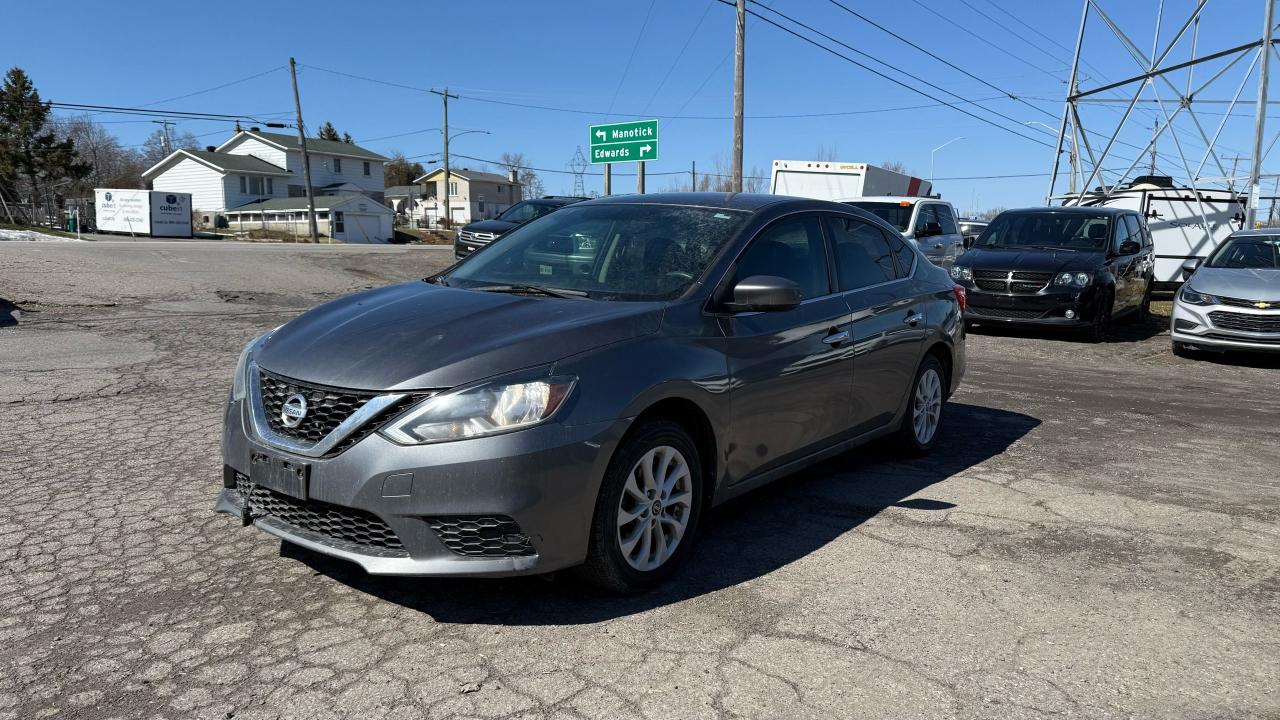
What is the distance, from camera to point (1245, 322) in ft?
35.5

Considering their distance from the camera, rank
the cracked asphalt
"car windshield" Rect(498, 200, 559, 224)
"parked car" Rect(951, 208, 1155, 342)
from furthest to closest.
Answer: "car windshield" Rect(498, 200, 559, 224)
"parked car" Rect(951, 208, 1155, 342)
the cracked asphalt

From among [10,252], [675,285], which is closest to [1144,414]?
[675,285]

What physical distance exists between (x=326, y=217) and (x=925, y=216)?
163 ft

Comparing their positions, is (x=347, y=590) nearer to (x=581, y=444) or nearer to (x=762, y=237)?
(x=581, y=444)

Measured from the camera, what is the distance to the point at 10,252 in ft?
61.1

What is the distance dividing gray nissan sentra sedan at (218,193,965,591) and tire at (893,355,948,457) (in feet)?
2.84

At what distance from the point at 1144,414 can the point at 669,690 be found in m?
6.47

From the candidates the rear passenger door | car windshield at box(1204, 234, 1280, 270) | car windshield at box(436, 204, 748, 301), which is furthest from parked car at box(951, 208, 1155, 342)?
car windshield at box(436, 204, 748, 301)

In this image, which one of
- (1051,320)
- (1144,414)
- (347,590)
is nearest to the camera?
(347,590)

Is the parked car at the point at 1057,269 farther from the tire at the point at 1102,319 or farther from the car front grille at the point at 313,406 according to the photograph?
the car front grille at the point at 313,406

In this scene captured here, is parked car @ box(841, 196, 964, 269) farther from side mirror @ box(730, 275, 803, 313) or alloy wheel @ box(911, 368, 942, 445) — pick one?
side mirror @ box(730, 275, 803, 313)

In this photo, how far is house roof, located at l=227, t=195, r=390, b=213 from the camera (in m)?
58.4

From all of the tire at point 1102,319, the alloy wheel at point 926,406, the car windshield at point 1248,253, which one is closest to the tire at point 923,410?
the alloy wheel at point 926,406

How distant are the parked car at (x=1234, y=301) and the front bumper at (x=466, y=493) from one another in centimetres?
1029
